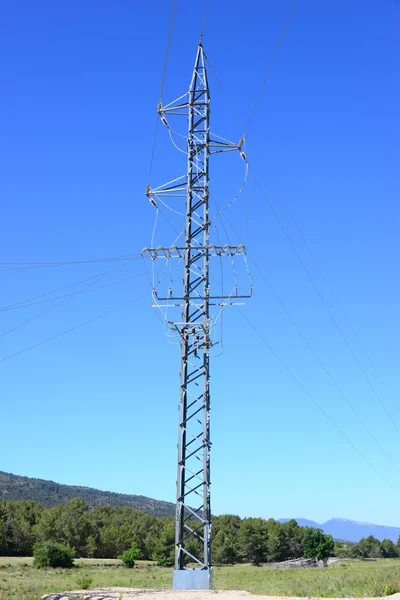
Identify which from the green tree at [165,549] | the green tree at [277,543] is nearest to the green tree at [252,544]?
the green tree at [277,543]

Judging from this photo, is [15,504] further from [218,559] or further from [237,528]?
[237,528]

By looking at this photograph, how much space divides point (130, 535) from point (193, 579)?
87472 millimetres

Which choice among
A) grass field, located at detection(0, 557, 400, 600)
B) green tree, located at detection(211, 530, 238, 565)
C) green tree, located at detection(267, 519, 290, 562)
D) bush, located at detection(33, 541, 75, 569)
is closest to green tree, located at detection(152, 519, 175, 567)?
green tree, located at detection(211, 530, 238, 565)

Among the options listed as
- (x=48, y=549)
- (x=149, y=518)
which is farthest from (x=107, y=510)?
(x=48, y=549)

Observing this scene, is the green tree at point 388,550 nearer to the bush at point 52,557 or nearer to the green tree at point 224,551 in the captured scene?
the green tree at point 224,551

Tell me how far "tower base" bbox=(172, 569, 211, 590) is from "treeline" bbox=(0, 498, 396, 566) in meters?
65.4

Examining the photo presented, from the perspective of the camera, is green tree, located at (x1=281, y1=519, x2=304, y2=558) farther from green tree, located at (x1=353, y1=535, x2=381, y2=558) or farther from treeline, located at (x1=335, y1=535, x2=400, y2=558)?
green tree, located at (x1=353, y1=535, x2=381, y2=558)

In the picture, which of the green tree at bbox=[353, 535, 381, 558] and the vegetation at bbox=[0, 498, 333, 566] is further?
the green tree at bbox=[353, 535, 381, 558]

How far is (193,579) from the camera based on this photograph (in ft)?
76.3

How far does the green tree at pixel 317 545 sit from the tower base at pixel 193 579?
9676 cm

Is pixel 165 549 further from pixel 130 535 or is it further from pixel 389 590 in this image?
pixel 389 590

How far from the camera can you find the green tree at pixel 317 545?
11298 centimetres

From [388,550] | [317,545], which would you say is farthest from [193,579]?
[388,550]

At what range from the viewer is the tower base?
2316 cm
